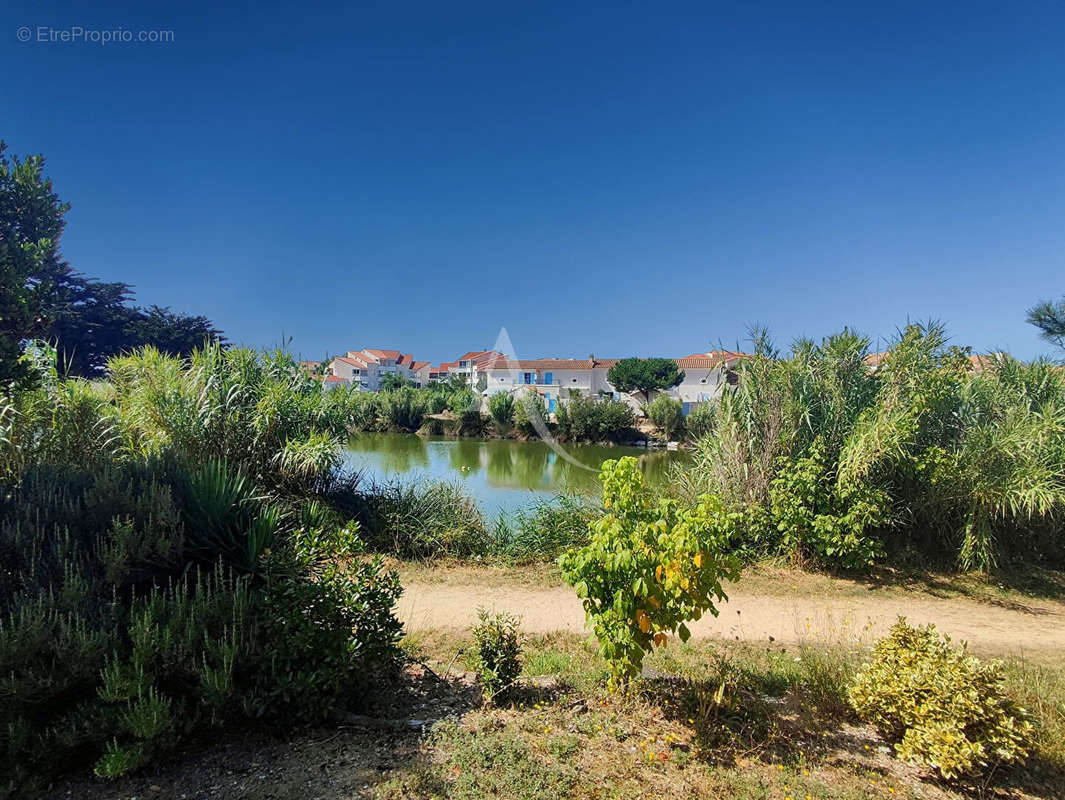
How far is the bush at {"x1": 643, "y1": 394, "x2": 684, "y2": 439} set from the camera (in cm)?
2994

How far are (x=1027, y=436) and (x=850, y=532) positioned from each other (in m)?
2.81

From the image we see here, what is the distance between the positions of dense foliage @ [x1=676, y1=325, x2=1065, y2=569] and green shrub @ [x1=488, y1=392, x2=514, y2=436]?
2412 cm

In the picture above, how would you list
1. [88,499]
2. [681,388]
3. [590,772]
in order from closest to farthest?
[590,772] < [88,499] < [681,388]

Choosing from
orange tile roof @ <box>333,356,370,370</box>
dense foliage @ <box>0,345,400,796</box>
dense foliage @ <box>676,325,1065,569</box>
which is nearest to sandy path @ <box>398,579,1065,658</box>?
dense foliage @ <box>676,325,1065,569</box>

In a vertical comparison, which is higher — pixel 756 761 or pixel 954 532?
pixel 954 532

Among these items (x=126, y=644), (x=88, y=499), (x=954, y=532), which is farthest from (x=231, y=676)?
(x=954, y=532)

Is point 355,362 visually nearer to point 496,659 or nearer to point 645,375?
point 645,375

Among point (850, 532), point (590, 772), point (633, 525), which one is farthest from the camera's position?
point (850, 532)

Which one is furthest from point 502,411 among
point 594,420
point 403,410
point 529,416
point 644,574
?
point 644,574

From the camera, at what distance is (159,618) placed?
2.74m

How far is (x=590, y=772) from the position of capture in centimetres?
258

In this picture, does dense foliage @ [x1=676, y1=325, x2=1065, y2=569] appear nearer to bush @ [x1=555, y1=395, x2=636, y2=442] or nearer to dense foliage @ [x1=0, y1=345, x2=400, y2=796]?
dense foliage @ [x1=0, y1=345, x2=400, y2=796]

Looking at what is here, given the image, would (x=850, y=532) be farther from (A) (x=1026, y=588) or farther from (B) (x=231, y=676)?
(B) (x=231, y=676)

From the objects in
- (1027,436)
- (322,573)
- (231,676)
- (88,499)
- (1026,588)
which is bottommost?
(1026,588)
